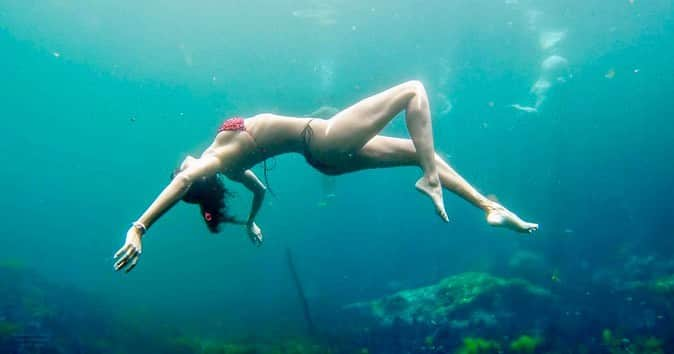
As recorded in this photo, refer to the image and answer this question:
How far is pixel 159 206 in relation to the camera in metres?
3.87

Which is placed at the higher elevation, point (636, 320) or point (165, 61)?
point (165, 61)

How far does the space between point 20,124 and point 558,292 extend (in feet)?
236

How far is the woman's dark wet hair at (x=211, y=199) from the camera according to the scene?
4704 mm

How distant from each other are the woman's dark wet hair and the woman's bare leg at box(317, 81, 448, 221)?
1525mm

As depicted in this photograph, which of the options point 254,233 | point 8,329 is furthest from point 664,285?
point 8,329

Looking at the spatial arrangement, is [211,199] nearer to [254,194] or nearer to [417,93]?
[254,194]

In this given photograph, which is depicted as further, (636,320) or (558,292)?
(558,292)

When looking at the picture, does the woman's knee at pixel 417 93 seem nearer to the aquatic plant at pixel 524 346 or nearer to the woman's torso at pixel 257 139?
the woman's torso at pixel 257 139

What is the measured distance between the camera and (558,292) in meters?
19.3

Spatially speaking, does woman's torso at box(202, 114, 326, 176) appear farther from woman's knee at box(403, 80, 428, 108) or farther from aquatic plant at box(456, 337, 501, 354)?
aquatic plant at box(456, 337, 501, 354)

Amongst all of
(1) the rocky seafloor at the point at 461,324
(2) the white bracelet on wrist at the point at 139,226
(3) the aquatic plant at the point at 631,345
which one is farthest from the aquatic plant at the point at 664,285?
(2) the white bracelet on wrist at the point at 139,226

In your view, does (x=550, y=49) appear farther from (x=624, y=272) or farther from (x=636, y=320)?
A: (x=636, y=320)

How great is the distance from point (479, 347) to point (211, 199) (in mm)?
9970

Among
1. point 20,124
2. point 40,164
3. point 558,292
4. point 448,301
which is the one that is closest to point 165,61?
point 448,301
